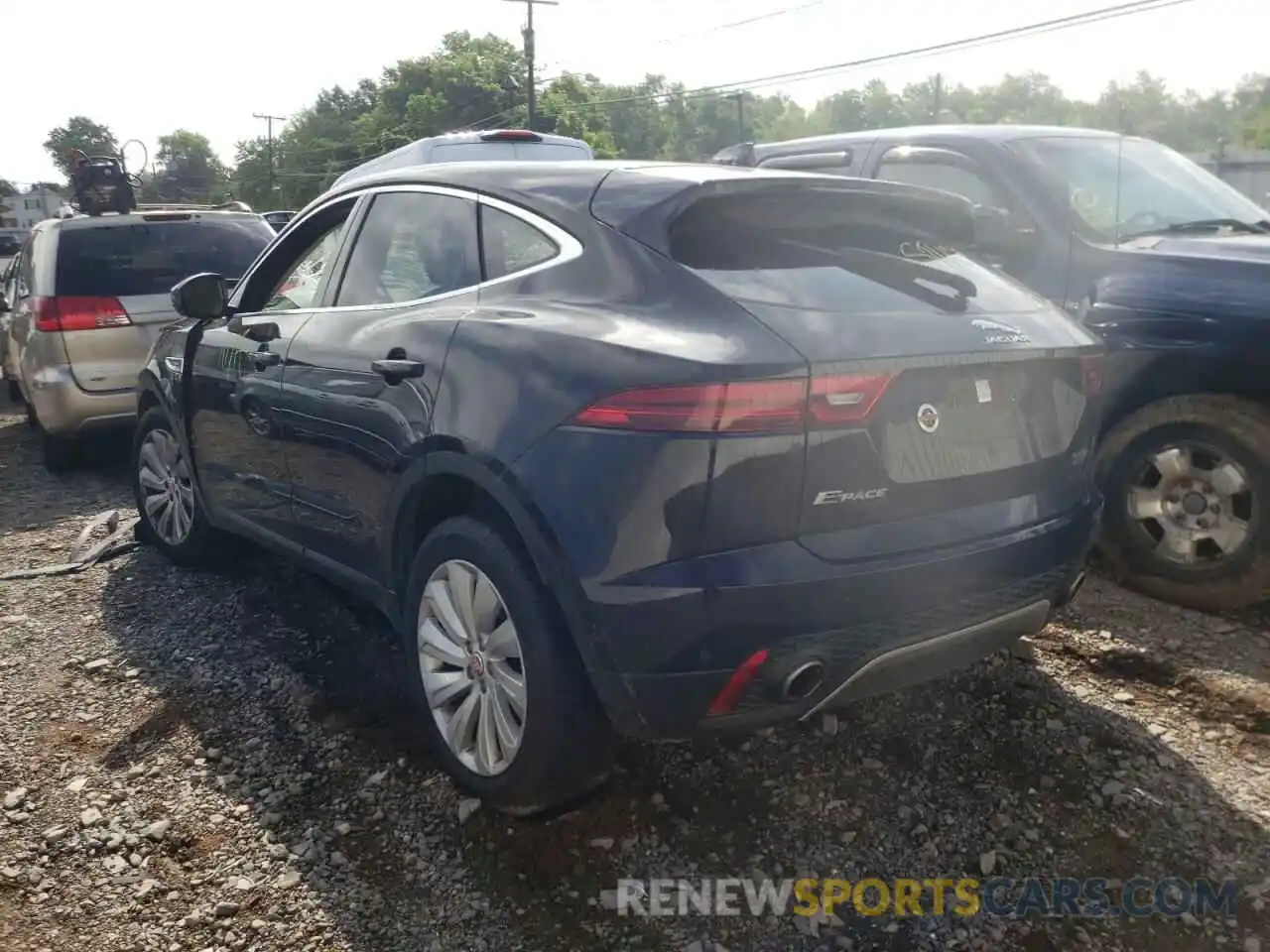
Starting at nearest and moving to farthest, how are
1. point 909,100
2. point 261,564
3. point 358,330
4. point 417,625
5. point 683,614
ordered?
point 683,614
point 417,625
point 358,330
point 261,564
point 909,100

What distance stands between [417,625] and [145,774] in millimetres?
1004

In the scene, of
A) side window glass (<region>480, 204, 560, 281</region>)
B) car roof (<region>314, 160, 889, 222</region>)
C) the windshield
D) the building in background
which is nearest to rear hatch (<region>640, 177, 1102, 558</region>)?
car roof (<region>314, 160, 889, 222</region>)

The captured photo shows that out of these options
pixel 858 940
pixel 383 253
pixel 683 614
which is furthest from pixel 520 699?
pixel 383 253

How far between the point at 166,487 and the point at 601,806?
3.14 meters

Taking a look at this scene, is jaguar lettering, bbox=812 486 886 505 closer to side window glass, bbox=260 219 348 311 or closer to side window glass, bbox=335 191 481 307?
side window glass, bbox=335 191 481 307

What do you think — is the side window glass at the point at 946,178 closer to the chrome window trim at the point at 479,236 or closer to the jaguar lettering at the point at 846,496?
the chrome window trim at the point at 479,236

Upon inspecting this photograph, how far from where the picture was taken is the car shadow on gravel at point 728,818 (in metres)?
2.66

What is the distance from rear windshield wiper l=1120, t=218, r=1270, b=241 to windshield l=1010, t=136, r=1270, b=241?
0.06ft

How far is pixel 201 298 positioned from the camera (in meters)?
4.39

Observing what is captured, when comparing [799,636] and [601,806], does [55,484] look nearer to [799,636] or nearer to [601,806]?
[601,806]

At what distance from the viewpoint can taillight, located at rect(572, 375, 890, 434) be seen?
2441 millimetres

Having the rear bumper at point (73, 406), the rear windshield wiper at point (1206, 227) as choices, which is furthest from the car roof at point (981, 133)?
the rear bumper at point (73, 406)

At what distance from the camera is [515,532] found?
112 inches

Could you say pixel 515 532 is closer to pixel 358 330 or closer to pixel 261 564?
pixel 358 330
